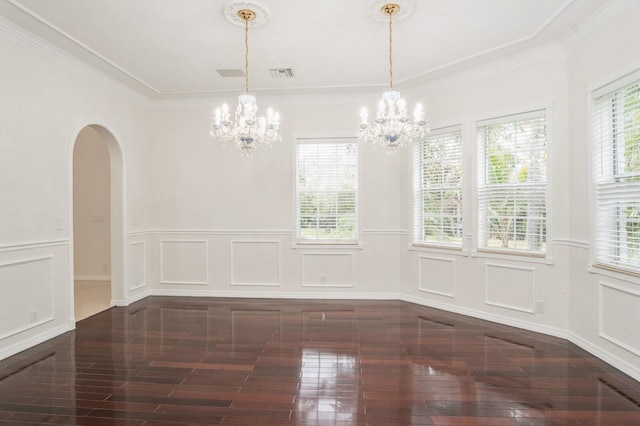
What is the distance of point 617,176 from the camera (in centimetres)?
318

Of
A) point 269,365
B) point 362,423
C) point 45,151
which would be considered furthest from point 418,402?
point 45,151

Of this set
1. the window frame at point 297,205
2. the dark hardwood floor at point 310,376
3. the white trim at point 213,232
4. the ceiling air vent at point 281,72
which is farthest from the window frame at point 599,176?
the white trim at point 213,232

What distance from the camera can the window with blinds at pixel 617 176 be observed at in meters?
3.00

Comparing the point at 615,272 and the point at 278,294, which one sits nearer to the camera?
the point at 615,272

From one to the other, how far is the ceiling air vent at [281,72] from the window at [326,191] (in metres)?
1.08

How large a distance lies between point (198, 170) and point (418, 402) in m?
4.51

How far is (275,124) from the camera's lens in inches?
132

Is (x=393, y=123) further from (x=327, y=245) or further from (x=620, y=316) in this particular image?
(x=327, y=245)

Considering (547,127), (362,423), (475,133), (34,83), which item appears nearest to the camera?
(362,423)

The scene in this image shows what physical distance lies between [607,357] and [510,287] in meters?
1.16

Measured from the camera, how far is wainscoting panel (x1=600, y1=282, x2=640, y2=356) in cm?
→ 294

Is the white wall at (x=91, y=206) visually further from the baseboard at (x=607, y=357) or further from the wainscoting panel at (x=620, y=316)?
the wainscoting panel at (x=620, y=316)

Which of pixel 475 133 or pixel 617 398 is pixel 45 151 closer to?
pixel 475 133

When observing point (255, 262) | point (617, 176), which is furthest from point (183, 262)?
point (617, 176)
